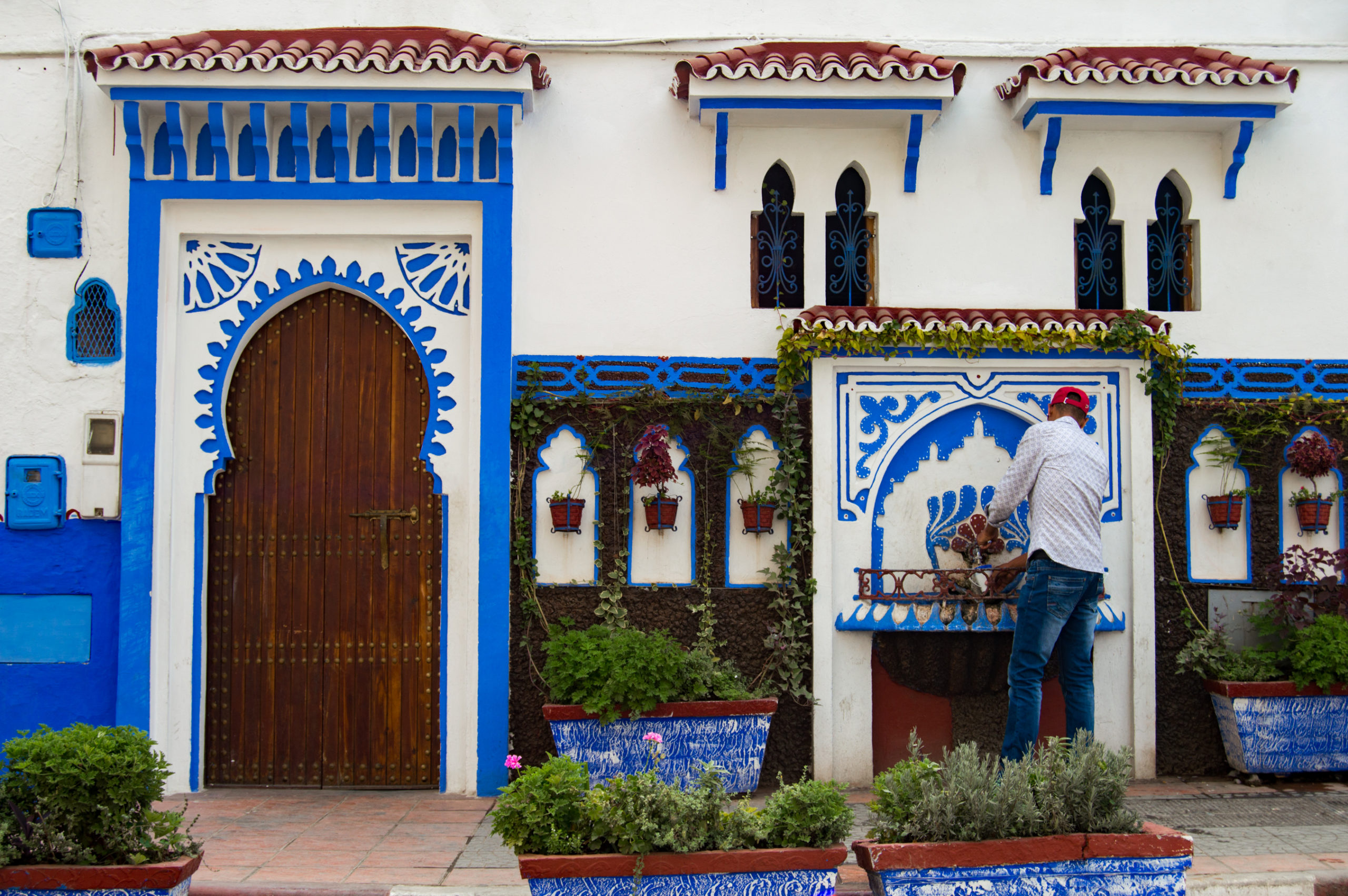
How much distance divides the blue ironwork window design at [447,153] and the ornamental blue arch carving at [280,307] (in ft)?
2.45

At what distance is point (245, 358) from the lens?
637 centimetres

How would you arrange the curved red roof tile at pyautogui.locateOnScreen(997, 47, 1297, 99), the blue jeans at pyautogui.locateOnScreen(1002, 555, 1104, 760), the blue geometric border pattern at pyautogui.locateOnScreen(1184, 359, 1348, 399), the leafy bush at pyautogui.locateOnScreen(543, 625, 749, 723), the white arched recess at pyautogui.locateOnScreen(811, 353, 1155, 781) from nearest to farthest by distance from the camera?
1. the blue jeans at pyautogui.locateOnScreen(1002, 555, 1104, 760)
2. the leafy bush at pyautogui.locateOnScreen(543, 625, 749, 723)
3. the curved red roof tile at pyautogui.locateOnScreen(997, 47, 1297, 99)
4. the white arched recess at pyautogui.locateOnScreen(811, 353, 1155, 781)
5. the blue geometric border pattern at pyautogui.locateOnScreen(1184, 359, 1348, 399)

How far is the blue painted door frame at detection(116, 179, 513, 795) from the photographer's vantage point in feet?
19.7

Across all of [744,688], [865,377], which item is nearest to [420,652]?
[744,688]

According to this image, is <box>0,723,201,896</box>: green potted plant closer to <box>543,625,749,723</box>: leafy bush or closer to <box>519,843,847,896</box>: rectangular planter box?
<box>519,843,847,896</box>: rectangular planter box

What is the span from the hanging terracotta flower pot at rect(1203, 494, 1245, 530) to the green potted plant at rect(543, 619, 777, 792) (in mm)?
2927

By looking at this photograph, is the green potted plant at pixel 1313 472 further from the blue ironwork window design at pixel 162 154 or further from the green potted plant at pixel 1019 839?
the blue ironwork window design at pixel 162 154

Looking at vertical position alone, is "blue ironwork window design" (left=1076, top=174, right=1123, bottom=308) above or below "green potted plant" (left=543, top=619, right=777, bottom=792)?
above

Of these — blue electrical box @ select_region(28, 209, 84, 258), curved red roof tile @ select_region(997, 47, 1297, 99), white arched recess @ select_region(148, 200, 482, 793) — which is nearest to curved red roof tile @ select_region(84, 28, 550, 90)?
white arched recess @ select_region(148, 200, 482, 793)

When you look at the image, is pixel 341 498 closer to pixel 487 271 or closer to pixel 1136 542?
pixel 487 271

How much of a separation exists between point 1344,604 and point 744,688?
3.55 m

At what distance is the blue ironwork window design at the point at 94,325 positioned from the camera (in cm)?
619

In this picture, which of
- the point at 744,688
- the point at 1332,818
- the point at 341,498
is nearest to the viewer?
the point at 1332,818

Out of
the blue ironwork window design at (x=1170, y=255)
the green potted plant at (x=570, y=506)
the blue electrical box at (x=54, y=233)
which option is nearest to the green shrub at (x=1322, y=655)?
the blue ironwork window design at (x=1170, y=255)
